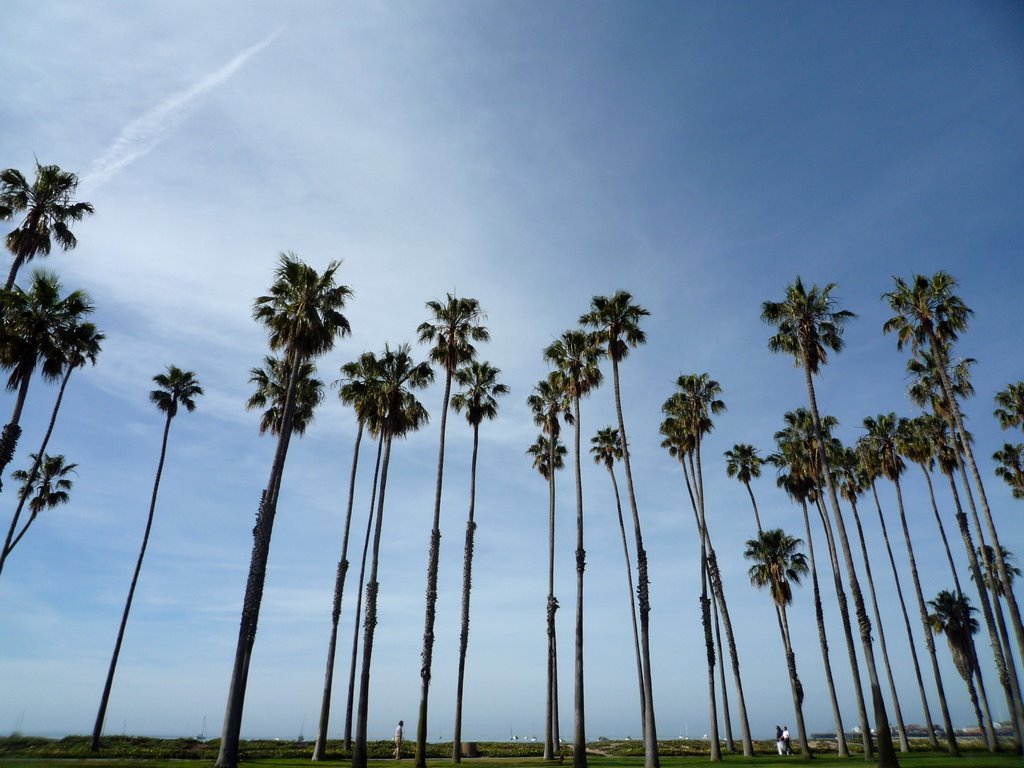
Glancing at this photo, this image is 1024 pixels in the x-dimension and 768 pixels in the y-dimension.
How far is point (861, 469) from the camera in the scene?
52.1 m

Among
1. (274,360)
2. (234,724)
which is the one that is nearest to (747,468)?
(274,360)

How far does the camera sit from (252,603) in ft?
80.9

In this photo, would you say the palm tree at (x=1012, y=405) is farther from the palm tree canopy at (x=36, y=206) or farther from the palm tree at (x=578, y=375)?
the palm tree canopy at (x=36, y=206)

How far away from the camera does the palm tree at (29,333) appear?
26812mm

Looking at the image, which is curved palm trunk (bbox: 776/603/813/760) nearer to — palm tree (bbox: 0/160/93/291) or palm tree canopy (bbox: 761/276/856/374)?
palm tree canopy (bbox: 761/276/856/374)

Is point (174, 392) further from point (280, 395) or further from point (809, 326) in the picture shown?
point (809, 326)

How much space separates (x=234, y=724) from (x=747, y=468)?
43540 mm

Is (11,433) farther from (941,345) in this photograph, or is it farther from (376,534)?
(941,345)

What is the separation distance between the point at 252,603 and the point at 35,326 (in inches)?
652

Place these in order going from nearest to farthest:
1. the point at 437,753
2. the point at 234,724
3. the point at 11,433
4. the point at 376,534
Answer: the point at 234,724 → the point at 11,433 → the point at 376,534 → the point at 437,753

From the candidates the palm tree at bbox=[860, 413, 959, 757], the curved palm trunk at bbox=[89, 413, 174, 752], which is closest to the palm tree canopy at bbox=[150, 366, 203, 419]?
the curved palm trunk at bbox=[89, 413, 174, 752]

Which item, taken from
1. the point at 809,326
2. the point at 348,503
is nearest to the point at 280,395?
the point at 348,503

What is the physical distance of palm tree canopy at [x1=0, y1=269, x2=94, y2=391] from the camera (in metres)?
27.1

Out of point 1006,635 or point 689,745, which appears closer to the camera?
point 1006,635
